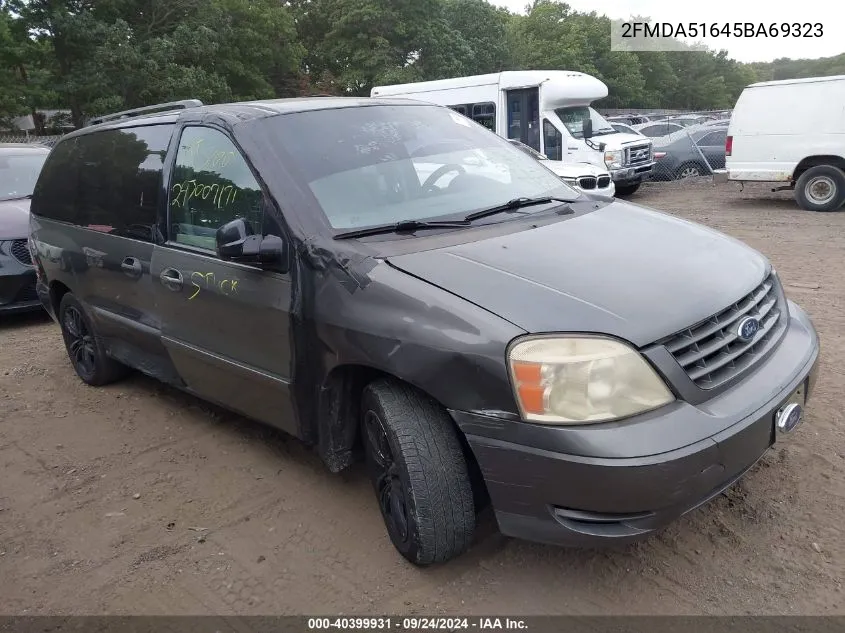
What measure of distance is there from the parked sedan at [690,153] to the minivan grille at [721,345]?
1438cm

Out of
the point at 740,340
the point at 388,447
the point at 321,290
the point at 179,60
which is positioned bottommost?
the point at 388,447

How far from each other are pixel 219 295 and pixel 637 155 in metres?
12.4

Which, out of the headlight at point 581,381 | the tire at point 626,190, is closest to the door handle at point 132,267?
the headlight at point 581,381

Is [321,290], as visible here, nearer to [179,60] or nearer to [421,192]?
[421,192]

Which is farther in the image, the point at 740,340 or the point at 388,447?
the point at 388,447

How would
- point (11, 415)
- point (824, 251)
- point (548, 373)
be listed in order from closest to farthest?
1. point (548, 373)
2. point (11, 415)
3. point (824, 251)

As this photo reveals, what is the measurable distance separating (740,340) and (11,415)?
4320 mm

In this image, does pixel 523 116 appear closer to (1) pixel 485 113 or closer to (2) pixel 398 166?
(1) pixel 485 113

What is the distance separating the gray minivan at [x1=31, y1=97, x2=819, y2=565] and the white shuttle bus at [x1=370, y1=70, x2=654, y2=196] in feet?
33.1

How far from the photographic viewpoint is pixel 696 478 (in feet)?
7.06

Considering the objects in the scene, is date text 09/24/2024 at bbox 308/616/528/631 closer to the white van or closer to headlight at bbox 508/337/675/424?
headlight at bbox 508/337/675/424

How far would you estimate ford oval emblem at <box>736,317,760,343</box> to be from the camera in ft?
8.10

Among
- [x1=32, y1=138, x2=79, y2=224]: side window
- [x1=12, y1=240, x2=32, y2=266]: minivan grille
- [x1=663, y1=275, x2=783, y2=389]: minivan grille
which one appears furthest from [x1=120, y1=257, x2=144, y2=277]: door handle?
[x1=12, y1=240, x2=32, y2=266]: minivan grille

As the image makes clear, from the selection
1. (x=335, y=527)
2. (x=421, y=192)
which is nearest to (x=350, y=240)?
(x=421, y=192)
